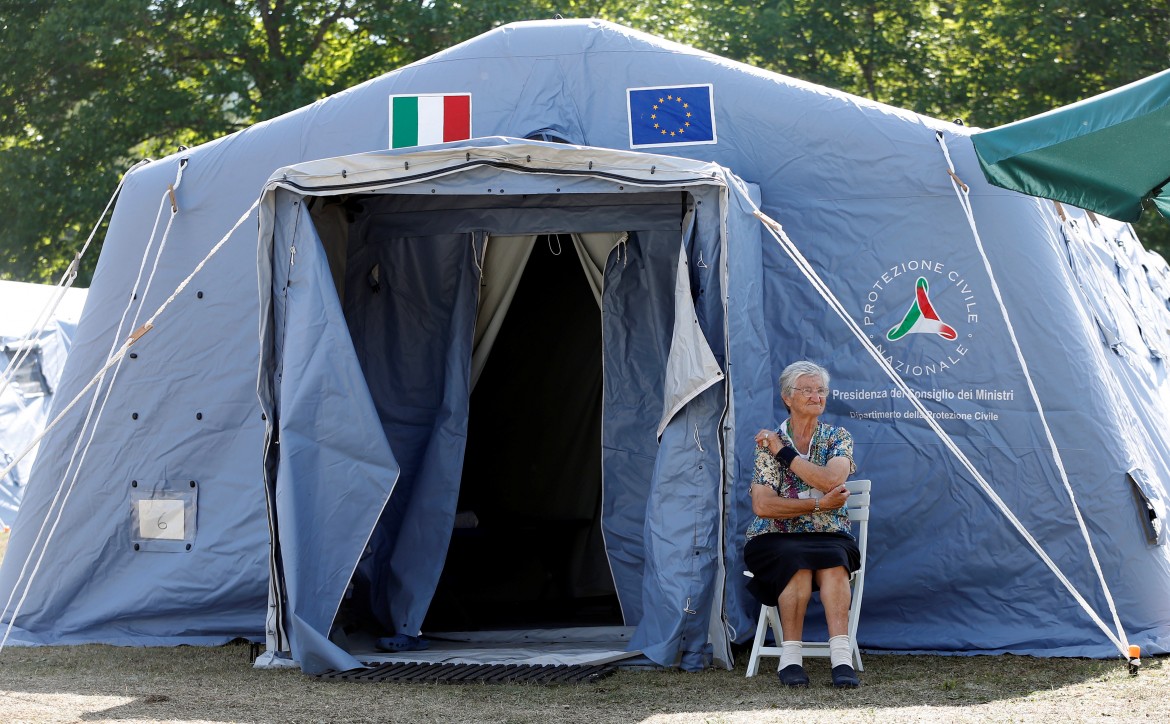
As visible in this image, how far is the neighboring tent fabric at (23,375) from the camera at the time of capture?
28.6 ft

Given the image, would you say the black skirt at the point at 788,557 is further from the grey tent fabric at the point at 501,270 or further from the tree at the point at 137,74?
the tree at the point at 137,74

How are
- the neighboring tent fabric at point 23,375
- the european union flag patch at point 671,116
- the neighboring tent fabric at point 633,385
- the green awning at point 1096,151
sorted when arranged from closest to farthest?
the green awning at point 1096,151
the neighboring tent fabric at point 633,385
the european union flag patch at point 671,116
the neighboring tent fabric at point 23,375

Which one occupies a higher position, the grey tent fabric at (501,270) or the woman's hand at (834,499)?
the grey tent fabric at (501,270)

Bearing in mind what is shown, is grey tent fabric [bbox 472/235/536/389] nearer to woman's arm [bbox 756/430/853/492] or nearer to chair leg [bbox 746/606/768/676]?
woman's arm [bbox 756/430/853/492]

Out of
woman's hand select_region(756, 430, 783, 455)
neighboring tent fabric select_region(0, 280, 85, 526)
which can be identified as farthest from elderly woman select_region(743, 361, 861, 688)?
neighboring tent fabric select_region(0, 280, 85, 526)

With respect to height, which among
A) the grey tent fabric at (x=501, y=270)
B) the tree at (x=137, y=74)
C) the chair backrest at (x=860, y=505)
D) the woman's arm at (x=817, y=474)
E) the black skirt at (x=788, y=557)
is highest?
the tree at (x=137, y=74)

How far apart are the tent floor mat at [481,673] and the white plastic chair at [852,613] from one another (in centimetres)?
48

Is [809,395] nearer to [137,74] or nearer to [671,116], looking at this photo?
[671,116]

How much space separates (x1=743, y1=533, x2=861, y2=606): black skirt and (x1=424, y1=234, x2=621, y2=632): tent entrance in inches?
60.8

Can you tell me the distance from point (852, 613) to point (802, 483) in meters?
0.43

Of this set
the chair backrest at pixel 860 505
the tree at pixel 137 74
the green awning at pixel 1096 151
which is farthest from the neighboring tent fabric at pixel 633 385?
the tree at pixel 137 74

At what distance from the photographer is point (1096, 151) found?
12.8 feet

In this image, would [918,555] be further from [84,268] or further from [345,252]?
[84,268]

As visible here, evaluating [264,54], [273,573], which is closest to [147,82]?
[264,54]
